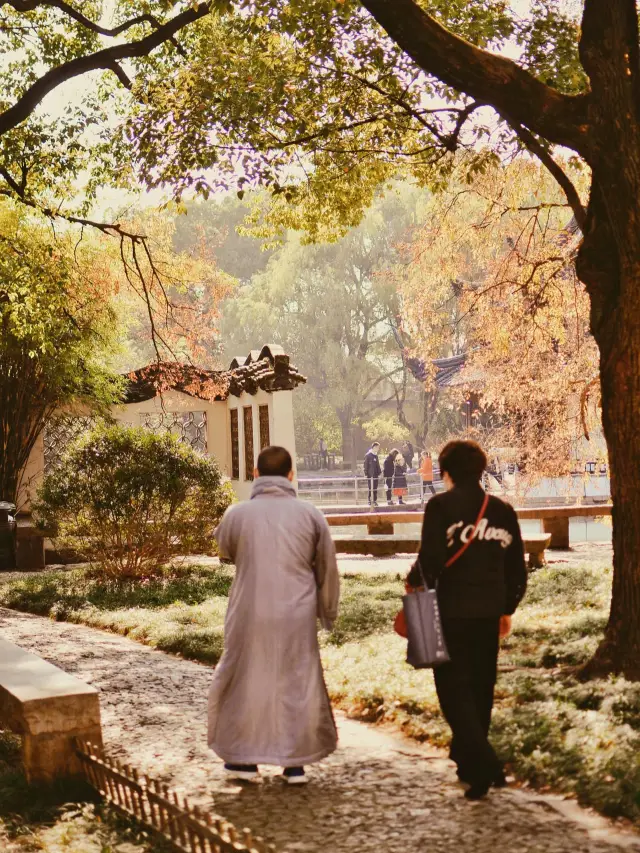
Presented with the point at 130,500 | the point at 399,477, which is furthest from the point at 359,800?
the point at 399,477

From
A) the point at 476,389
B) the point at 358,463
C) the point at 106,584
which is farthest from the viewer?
the point at 358,463

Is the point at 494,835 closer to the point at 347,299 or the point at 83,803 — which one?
the point at 83,803

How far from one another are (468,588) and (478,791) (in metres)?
0.90

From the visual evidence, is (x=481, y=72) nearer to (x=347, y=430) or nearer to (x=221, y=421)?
(x=221, y=421)

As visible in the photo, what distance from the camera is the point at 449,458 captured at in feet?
15.8

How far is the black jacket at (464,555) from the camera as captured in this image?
4.68m

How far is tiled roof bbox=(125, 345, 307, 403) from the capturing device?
58.1 ft

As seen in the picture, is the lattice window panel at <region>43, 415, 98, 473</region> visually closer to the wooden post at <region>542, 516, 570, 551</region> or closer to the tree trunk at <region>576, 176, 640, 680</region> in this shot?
the wooden post at <region>542, 516, 570, 551</region>

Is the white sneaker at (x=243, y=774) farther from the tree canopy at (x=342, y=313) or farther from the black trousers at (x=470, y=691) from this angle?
the tree canopy at (x=342, y=313)

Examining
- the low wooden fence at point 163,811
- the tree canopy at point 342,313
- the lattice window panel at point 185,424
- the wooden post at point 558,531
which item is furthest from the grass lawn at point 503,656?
the tree canopy at point 342,313

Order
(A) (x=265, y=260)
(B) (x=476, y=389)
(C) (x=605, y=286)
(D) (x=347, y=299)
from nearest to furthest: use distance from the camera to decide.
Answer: (C) (x=605, y=286) < (B) (x=476, y=389) < (D) (x=347, y=299) < (A) (x=265, y=260)

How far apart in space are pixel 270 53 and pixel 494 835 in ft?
25.8

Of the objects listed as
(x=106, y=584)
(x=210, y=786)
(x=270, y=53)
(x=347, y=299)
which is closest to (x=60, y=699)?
(x=210, y=786)

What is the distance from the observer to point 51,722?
5.09 m
